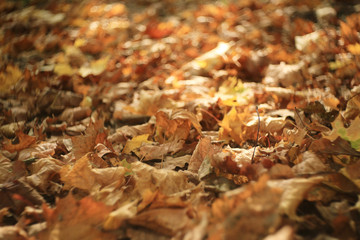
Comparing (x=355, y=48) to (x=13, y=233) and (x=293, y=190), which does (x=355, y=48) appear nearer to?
(x=293, y=190)

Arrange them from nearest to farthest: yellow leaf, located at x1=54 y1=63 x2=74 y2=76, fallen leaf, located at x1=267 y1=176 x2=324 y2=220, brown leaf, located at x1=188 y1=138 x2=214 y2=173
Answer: fallen leaf, located at x1=267 y1=176 x2=324 y2=220
brown leaf, located at x1=188 y1=138 x2=214 y2=173
yellow leaf, located at x1=54 y1=63 x2=74 y2=76

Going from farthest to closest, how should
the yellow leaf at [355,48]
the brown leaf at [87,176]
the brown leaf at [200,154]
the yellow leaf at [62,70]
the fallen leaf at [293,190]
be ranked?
the yellow leaf at [62,70] → the yellow leaf at [355,48] → the brown leaf at [200,154] → the brown leaf at [87,176] → the fallen leaf at [293,190]

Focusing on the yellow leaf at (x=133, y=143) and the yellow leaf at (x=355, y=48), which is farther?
the yellow leaf at (x=355, y=48)

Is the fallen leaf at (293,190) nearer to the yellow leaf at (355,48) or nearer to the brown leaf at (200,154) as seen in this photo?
the brown leaf at (200,154)

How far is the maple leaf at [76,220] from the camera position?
860 mm

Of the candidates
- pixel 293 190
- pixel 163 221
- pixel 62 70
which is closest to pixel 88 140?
pixel 163 221

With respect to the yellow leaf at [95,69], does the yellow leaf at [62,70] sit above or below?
above

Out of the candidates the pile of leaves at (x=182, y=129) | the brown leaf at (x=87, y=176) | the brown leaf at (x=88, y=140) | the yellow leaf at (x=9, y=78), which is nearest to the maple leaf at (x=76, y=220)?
the pile of leaves at (x=182, y=129)

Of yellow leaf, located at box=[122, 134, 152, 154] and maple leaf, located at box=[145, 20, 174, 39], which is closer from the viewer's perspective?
yellow leaf, located at box=[122, 134, 152, 154]

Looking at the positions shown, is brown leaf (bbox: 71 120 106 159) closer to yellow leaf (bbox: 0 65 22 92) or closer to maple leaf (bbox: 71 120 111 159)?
maple leaf (bbox: 71 120 111 159)

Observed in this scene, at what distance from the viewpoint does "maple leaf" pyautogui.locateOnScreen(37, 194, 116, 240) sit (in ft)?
2.82

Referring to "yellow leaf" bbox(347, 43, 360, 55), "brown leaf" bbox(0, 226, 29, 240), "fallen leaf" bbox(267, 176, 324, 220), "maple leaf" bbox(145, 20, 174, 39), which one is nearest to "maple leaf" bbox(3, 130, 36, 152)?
"brown leaf" bbox(0, 226, 29, 240)

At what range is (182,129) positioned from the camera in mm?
1490

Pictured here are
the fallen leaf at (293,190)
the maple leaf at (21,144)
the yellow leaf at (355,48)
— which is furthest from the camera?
the yellow leaf at (355,48)
